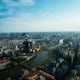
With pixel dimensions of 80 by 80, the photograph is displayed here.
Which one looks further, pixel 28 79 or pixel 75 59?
pixel 75 59

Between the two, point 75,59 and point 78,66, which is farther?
point 75,59

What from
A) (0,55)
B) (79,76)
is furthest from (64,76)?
(0,55)

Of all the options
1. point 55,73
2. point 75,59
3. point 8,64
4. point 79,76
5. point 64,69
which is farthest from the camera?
point 8,64

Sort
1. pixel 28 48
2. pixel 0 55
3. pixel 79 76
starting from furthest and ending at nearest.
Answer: pixel 28 48 < pixel 0 55 < pixel 79 76

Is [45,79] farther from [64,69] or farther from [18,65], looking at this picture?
[18,65]

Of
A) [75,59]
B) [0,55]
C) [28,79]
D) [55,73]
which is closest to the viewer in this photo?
[28,79]

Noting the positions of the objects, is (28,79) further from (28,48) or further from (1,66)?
(28,48)

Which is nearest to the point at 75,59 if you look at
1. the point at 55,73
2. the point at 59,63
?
the point at 59,63

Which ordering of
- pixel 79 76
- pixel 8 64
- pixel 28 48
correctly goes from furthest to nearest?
pixel 28 48
pixel 8 64
pixel 79 76
